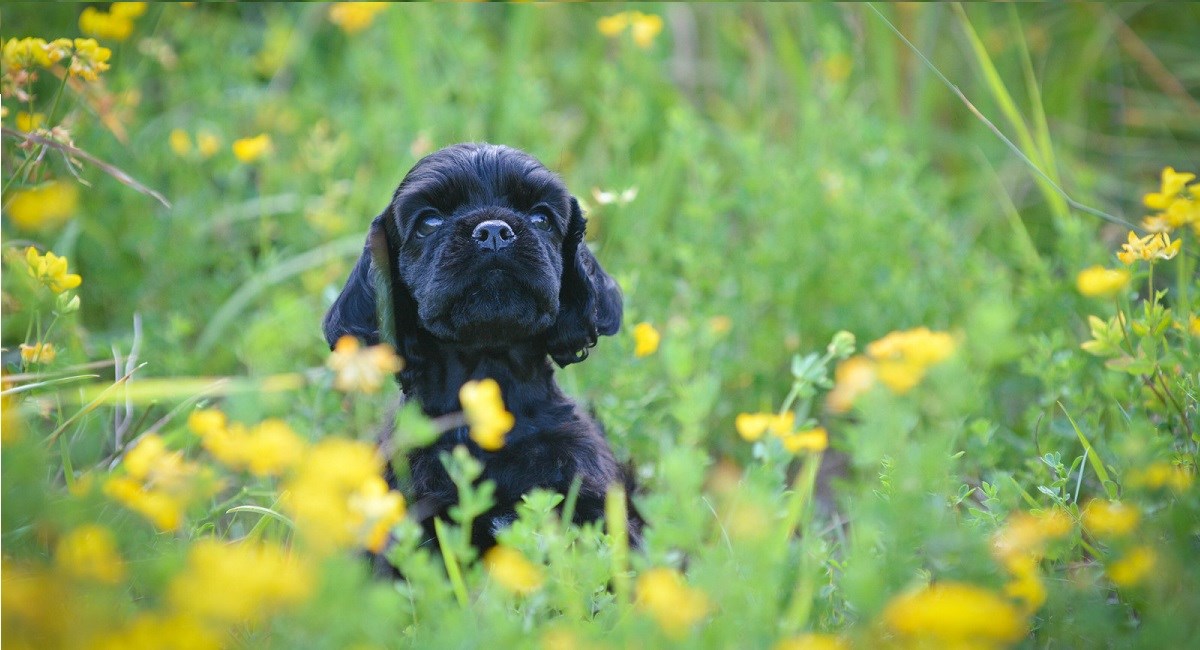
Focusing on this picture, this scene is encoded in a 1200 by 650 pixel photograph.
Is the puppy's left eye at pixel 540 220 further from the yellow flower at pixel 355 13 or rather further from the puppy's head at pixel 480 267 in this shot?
the yellow flower at pixel 355 13

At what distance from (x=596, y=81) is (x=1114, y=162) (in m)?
3.11

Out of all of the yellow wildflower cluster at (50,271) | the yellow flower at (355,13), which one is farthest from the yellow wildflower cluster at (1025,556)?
the yellow flower at (355,13)

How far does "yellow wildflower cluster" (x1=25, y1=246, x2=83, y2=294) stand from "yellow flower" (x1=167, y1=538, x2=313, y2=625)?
1.22 metres

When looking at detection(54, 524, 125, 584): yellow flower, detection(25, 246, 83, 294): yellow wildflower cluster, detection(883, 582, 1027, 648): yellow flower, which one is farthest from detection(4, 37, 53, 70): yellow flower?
detection(883, 582, 1027, 648): yellow flower

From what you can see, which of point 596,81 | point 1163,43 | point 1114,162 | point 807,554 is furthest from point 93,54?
point 1163,43

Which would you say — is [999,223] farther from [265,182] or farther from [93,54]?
[93,54]

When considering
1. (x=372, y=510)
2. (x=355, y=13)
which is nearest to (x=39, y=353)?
(x=372, y=510)

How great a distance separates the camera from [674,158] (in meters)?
4.83

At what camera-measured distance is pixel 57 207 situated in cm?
361

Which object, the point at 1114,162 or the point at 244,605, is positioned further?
the point at 1114,162

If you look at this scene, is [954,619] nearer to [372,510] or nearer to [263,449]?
[372,510]

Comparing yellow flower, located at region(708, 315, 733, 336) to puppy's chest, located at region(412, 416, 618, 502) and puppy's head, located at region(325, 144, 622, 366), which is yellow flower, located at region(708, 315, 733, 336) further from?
puppy's chest, located at region(412, 416, 618, 502)

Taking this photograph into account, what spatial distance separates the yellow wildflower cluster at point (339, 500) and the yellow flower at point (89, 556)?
31 centimetres

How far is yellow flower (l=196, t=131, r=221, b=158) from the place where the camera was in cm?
466
